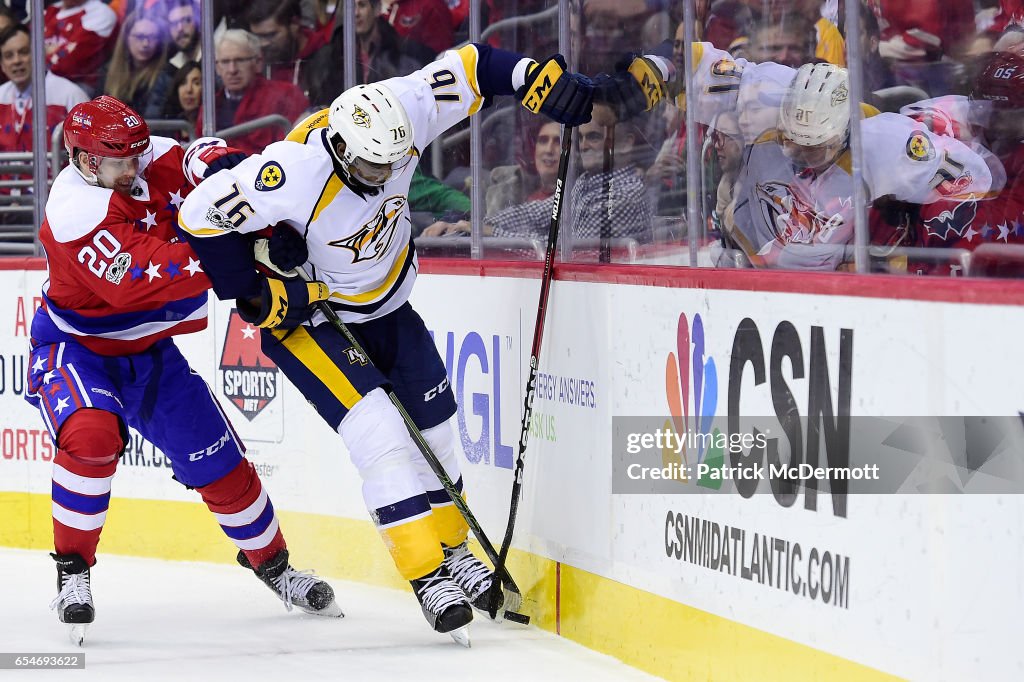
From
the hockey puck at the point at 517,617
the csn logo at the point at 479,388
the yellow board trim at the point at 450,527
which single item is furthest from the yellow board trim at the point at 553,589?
the csn logo at the point at 479,388

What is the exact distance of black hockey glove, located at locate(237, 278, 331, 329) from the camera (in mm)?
3707

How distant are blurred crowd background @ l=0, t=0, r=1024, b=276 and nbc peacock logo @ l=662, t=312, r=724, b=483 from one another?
0.22 meters

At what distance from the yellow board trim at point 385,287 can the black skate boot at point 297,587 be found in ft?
2.95

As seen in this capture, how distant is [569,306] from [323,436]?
1360 mm

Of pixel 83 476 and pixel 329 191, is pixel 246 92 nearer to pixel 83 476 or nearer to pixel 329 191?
pixel 329 191

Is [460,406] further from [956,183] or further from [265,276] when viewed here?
[956,183]

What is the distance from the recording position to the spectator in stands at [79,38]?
5684 millimetres

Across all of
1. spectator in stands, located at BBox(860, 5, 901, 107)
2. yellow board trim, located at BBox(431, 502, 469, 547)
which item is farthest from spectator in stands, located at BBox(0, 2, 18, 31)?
spectator in stands, located at BBox(860, 5, 901, 107)

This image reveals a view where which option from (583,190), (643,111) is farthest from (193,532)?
(643,111)

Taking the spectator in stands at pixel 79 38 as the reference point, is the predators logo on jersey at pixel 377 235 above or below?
below

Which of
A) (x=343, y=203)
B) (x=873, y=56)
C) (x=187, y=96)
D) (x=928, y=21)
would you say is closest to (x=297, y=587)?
(x=343, y=203)

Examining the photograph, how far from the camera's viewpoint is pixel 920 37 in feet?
9.53

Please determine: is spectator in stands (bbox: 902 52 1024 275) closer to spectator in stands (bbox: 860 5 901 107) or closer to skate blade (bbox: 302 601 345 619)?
spectator in stands (bbox: 860 5 901 107)

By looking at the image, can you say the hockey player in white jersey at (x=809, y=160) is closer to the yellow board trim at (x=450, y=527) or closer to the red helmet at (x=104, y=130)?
the yellow board trim at (x=450, y=527)
